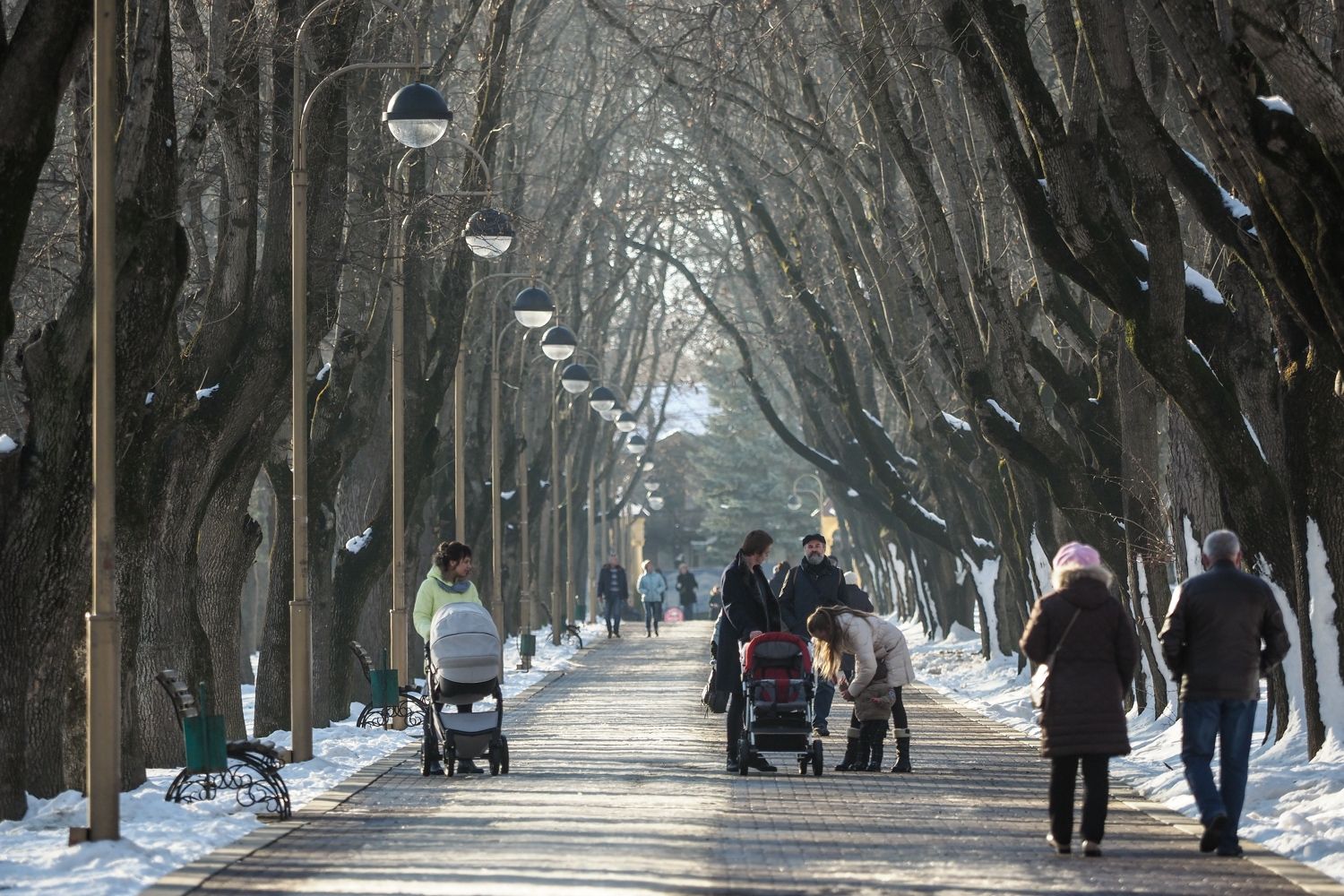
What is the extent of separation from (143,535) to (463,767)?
294cm

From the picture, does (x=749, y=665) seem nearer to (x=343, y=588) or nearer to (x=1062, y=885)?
(x=1062, y=885)

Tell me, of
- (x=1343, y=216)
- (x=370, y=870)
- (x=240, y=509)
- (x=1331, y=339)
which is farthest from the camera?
(x=240, y=509)

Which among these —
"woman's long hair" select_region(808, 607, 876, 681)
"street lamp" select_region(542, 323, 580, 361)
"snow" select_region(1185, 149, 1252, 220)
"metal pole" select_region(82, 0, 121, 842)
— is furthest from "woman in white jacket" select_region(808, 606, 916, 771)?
"street lamp" select_region(542, 323, 580, 361)

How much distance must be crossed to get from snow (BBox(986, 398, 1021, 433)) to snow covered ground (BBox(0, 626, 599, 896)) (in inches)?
291

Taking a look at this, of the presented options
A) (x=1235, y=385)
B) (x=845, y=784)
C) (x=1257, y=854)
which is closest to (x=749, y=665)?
(x=845, y=784)

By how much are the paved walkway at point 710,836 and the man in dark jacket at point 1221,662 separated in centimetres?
39

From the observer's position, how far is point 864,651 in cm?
1645

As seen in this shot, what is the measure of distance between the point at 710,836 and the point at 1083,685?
2.21 m

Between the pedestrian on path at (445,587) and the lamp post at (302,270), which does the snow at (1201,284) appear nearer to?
the lamp post at (302,270)

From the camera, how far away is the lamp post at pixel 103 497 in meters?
11.9

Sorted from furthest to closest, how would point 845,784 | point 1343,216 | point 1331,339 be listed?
point 845,784
point 1331,339
point 1343,216

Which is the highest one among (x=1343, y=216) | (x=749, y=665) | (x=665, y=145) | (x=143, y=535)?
(x=665, y=145)

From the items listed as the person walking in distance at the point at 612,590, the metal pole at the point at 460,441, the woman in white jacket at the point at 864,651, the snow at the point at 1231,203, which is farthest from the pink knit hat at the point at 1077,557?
the person walking in distance at the point at 612,590

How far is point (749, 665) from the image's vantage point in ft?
54.4
